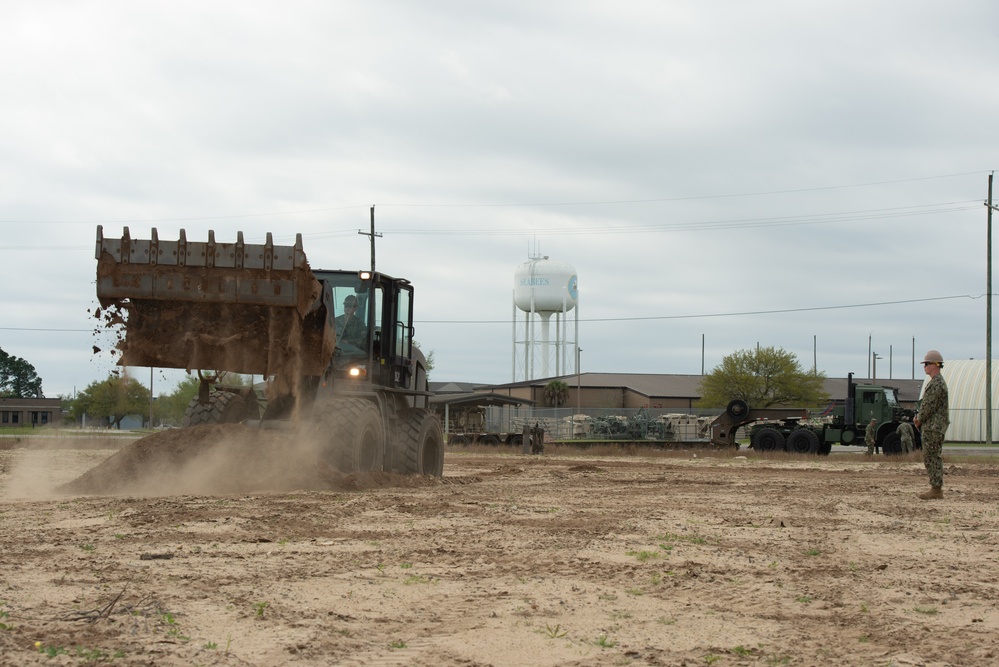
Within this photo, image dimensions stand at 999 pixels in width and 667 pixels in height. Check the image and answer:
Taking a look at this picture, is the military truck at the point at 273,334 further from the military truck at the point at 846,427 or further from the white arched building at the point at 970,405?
the white arched building at the point at 970,405

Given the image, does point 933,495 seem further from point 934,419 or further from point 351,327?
point 351,327

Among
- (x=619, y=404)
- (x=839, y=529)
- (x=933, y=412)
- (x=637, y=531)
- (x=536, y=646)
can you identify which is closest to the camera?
(x=536, y=646)

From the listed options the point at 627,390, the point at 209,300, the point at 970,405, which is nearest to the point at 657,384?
the point at 627,390

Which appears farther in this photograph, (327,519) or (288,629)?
(327,519)

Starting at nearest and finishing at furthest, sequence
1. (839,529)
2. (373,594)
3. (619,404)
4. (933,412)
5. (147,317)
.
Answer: (373,594) → (839,529) → (147,317) → (933,412) → (619,404)

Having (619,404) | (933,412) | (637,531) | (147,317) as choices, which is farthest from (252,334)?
(619,404)

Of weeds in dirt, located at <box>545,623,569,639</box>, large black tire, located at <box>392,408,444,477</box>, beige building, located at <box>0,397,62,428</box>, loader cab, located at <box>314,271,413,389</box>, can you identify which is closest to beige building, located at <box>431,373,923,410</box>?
beige building, located at <box>0,397,62,428</box>

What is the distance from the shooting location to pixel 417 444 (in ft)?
52.4

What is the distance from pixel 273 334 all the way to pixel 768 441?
3010 cm

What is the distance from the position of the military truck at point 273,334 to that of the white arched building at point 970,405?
48152 mm

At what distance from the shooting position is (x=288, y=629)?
18.3 ft

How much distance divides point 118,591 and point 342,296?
9.32 metres

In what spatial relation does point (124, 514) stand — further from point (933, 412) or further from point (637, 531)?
point (933, 412)

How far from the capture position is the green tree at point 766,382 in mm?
73250
